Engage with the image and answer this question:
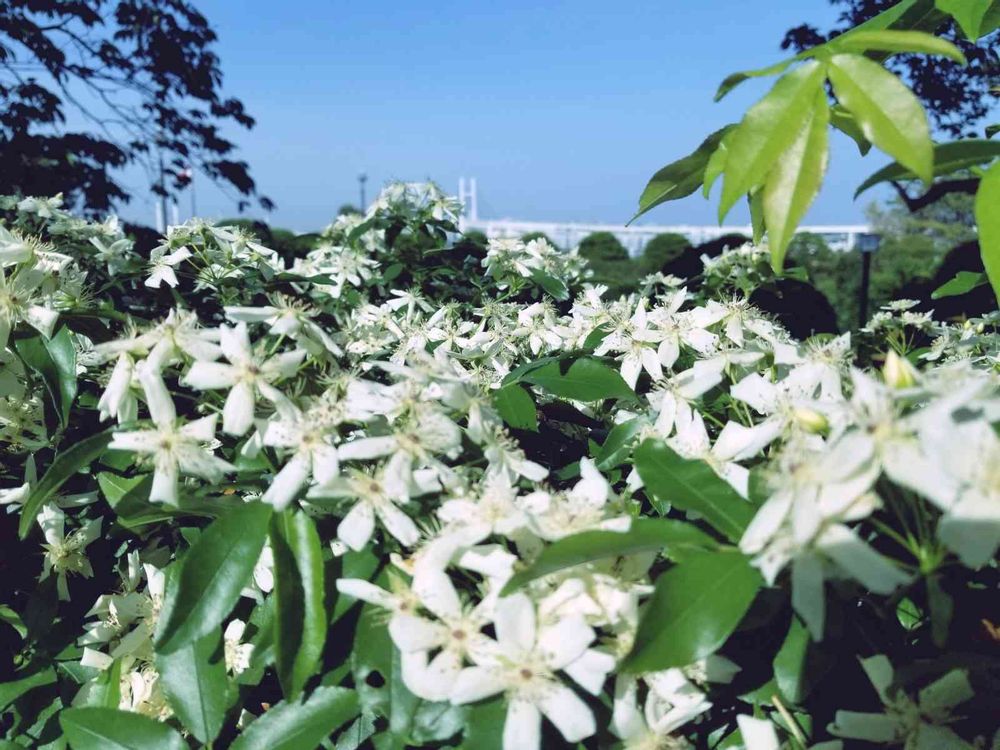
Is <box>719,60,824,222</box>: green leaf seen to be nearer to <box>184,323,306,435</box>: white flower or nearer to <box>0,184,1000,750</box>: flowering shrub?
<box>0,184,1000,750</box>: flowering shrub

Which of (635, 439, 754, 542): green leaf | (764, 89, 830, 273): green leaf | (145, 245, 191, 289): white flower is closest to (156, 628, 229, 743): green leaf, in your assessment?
(635, 439, 754, 542): green leaf

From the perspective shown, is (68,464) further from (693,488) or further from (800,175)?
(800,175)

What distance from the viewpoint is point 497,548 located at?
965 mm

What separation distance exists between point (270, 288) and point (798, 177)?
1.72 meters

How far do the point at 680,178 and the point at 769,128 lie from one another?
15.6 inches

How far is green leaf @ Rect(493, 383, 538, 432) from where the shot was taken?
1331mm

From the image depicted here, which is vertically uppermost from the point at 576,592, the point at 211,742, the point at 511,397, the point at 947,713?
the point at 511,397

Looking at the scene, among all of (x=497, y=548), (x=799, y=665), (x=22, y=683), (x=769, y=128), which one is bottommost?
(x=22, y=683)

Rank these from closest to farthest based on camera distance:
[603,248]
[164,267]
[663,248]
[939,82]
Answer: [164,267] → [939,82] → [663,248] → [603,248]

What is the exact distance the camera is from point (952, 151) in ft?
3.37

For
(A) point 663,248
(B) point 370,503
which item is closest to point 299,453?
(B) point 370,503

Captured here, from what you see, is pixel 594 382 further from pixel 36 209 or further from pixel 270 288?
pixel 36 209

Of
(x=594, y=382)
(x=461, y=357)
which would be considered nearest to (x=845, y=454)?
(x=594, y=382)

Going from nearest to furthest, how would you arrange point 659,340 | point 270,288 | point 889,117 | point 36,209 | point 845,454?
1. point 845,454
2. point 889,117
3. point 659,340
4. point 270,288
5. point 36,209
